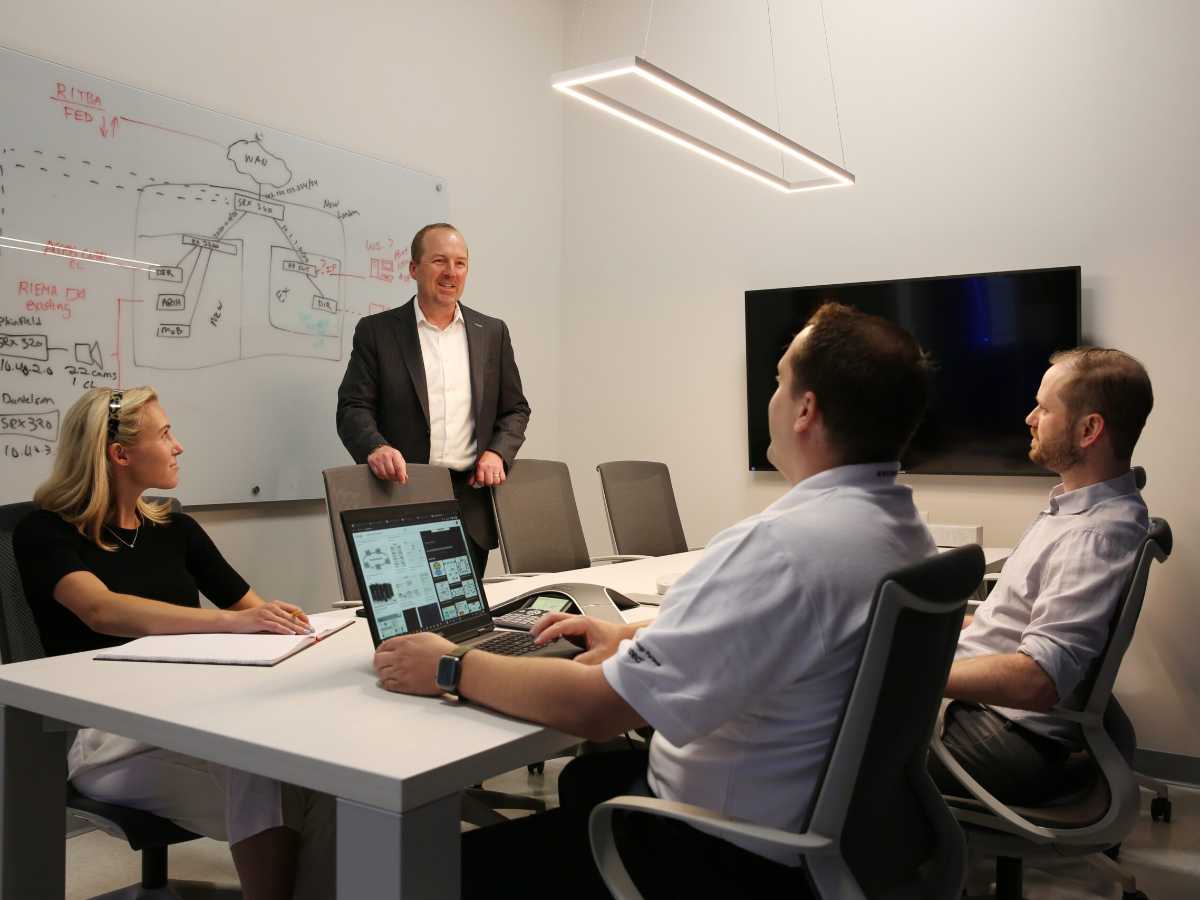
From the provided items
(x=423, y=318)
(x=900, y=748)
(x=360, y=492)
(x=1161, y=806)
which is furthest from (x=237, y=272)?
(x=1161, y=806)

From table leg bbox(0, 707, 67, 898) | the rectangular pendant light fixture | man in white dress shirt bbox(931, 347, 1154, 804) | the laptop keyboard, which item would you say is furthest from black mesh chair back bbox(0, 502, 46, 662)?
the rectangular pendant light fixture

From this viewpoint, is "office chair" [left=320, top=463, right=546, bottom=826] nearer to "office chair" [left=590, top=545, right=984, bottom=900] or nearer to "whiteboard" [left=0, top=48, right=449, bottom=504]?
"whiteboard" [left=0, top=48, right=449, bottom=504]

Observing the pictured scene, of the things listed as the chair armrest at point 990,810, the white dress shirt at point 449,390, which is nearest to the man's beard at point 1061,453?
the chair armrest at point 990,810

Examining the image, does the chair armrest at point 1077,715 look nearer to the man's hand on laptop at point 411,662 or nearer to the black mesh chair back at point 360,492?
the man's hand on laptop at point 411,662

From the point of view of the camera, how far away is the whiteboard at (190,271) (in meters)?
3.25

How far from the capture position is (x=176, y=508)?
2.57 metres

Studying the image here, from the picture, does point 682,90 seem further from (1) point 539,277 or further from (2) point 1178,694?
(2) point 1178,694

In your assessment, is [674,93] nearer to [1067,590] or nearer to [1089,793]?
[1067,590]

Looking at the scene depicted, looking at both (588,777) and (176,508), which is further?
(176,508)

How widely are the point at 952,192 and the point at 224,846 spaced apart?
12.0 feet

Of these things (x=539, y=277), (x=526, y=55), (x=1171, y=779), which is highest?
(x=526, y=55)

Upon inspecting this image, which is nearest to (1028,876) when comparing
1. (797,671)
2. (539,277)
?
(797,671)

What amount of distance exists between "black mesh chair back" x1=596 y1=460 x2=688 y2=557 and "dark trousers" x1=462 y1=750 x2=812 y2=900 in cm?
215

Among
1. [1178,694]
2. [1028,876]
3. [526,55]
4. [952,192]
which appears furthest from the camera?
[526,55]
